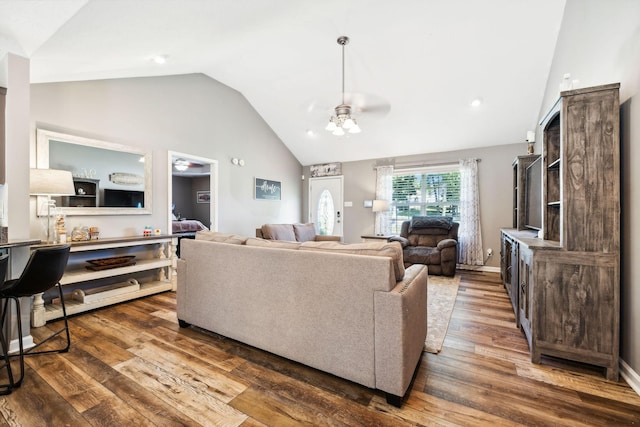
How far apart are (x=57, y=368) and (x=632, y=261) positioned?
3946 millimetres

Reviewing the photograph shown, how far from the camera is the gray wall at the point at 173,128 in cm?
314

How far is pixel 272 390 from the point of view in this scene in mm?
1685

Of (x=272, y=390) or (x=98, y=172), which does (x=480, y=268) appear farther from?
(x=98, y=172)

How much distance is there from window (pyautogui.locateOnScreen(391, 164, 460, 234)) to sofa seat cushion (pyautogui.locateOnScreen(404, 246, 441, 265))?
1.17m

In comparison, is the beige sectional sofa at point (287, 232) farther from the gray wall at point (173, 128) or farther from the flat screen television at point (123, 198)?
the flat screen television at point (123, 198)

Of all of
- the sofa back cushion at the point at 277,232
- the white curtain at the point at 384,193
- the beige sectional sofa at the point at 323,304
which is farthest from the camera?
the white curtain at the point at 384,193

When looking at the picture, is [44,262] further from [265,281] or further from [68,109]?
[68,109]

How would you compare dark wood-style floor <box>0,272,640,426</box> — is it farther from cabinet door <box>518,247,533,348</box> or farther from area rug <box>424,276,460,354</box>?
cabinet door <box>518,247,533,348</box>

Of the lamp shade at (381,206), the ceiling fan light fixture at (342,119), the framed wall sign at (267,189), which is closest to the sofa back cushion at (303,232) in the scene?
the framed wall sign at (267,189)

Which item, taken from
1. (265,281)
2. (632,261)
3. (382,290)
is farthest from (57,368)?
(632,261)

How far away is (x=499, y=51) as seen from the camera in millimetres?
3465

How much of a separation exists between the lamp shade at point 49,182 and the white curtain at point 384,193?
5190mm

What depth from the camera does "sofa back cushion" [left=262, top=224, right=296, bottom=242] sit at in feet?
15.5

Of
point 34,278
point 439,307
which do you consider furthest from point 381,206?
point 34,278
